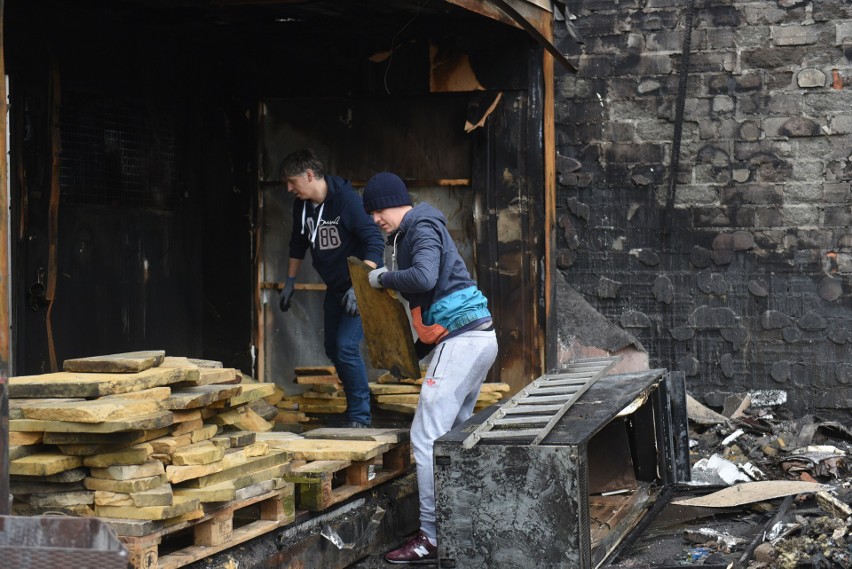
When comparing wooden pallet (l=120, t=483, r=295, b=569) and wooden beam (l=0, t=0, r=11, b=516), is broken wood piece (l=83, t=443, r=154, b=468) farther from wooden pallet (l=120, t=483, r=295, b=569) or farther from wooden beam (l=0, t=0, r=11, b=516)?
wooden beam (l=0, t=0, r=11, b=516)

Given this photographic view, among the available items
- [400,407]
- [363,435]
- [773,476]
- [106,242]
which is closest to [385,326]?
[363,435]

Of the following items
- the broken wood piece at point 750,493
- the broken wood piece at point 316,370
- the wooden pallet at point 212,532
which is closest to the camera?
the wooden pallet at point 212,532

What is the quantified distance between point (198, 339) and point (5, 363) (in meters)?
4.79

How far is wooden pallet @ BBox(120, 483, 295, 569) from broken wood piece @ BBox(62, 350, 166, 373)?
699 millimetres

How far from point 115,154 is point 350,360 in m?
2.24

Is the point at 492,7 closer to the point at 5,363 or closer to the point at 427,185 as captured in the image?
the point at 427,185

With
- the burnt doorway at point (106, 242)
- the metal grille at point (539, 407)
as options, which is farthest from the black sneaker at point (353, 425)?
the burnt doorway at point (106, 242)

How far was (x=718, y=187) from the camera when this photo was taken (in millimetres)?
10273

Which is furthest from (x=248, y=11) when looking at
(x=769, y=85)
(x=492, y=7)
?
(x=769, y=85)

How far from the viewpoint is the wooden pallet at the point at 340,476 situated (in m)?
5.55

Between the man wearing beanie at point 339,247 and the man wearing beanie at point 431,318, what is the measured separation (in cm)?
130

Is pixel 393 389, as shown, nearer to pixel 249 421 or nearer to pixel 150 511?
pixel 249 421

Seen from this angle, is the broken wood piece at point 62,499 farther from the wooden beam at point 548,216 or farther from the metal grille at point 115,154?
the wooden beam at point 548,216

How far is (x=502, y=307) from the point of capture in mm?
8555
